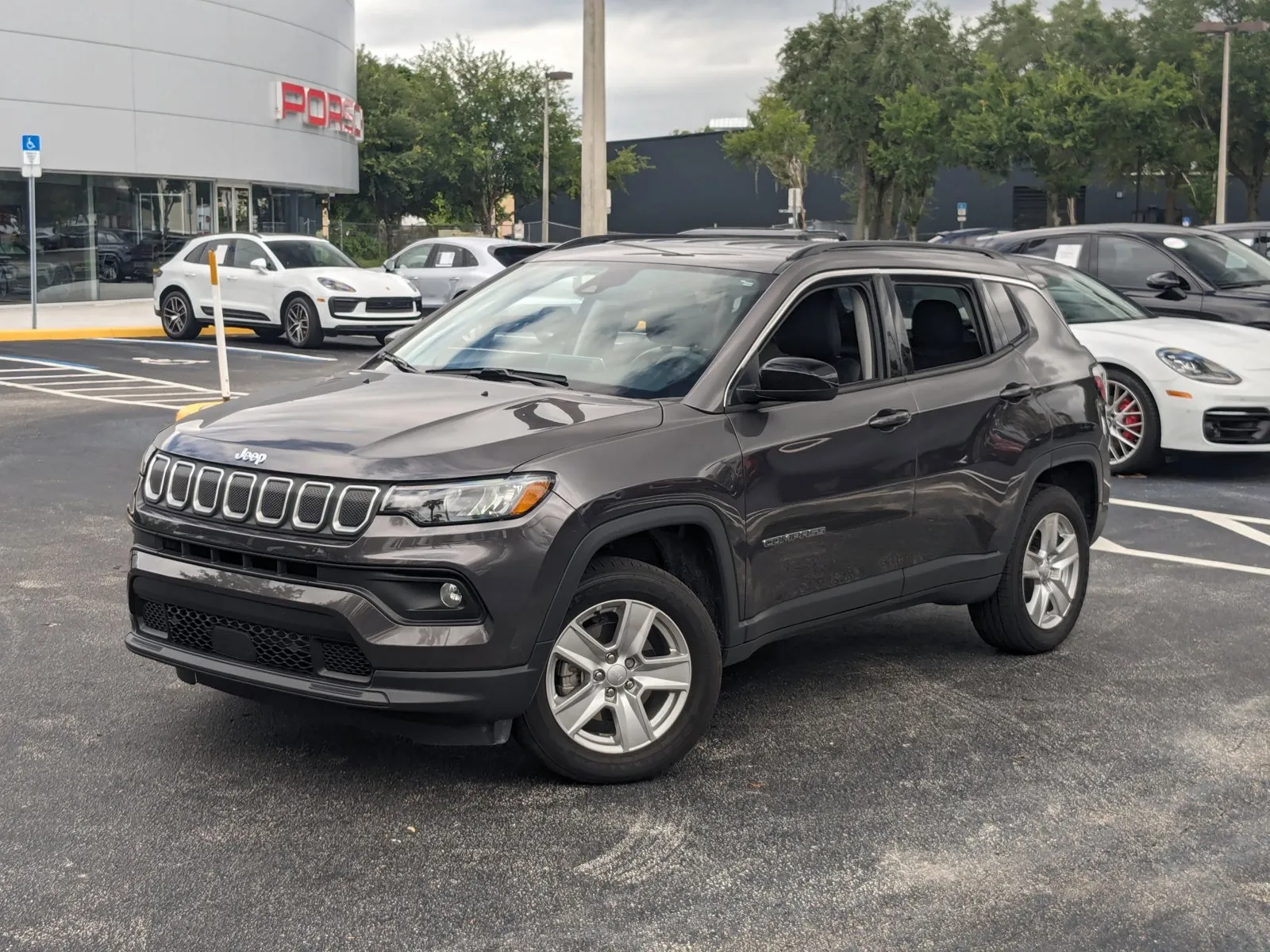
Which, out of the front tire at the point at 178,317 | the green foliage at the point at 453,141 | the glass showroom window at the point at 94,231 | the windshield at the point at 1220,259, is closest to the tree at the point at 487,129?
the green foliage at the point at 453,141

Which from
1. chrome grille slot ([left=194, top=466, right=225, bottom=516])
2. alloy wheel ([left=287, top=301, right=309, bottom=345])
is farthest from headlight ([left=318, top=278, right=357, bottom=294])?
chrome grille slot ([left=194, top=466, right=225, bottom=516])

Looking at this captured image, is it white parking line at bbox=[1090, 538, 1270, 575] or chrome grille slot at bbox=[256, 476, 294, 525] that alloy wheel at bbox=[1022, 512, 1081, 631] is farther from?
chrome grille slot at bbox=[256, 476, 294, 525]

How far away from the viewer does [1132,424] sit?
11.3 meters

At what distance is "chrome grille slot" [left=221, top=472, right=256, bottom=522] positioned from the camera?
442 cm

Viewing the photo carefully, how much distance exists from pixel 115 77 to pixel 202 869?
104 ft

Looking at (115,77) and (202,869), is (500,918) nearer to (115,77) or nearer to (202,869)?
(202,869)

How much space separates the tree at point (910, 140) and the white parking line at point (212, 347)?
3566 cm

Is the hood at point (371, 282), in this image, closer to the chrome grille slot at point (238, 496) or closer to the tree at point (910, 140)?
the chrome grille slot at point (238, 496)

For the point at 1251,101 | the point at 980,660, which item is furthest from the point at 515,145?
the point at 980,660

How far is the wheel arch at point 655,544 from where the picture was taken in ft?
14.4

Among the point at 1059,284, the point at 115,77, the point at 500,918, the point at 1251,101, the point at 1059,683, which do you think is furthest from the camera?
the point at 1251,101

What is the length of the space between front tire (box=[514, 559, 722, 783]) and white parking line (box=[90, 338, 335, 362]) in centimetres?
1622

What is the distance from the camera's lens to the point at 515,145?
205 feet

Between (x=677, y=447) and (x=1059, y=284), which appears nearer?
(x=677, y=447)
